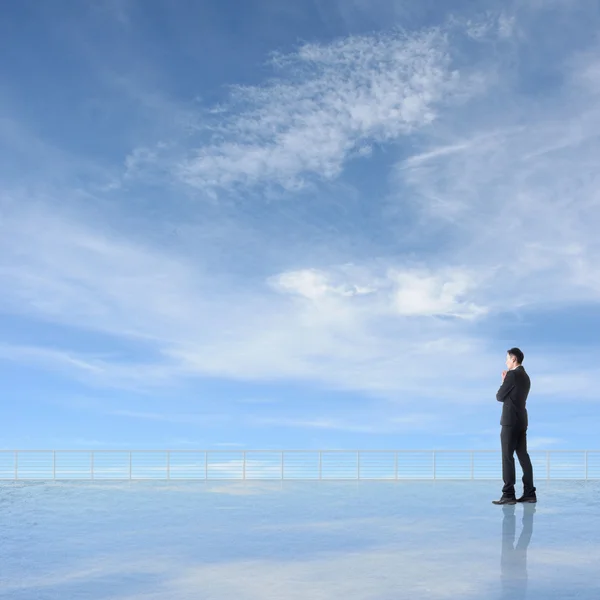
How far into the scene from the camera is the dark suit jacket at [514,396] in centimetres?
700

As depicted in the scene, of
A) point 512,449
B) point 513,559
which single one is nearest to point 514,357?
point 512,449

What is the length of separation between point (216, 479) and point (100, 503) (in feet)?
10.4

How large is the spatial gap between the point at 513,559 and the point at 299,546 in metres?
1.39

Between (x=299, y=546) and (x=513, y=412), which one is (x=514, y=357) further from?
(x=299, y=546)

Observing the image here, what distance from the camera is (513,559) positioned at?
14.8ft

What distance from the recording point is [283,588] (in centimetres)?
382

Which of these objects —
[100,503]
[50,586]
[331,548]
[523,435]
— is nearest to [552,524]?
[523,435]

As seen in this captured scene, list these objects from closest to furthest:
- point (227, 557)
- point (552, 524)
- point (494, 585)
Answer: point (494, 585)
point (227, 557)
point (552, 524)

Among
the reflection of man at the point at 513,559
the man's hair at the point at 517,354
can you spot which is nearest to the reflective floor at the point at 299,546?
the reflection of man at the point at 513,559

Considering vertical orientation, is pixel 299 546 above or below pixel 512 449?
below

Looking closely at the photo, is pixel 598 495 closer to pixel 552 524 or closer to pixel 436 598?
pixel 552 524

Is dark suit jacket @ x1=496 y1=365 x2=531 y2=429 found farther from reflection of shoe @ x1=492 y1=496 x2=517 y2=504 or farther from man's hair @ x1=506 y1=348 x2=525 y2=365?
reflection of shoe @ x1=492 y1=496 x2=517 y2=504

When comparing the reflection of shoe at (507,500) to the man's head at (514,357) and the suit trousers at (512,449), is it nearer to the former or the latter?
the suit trousers at (512,449)

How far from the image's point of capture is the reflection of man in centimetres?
369
